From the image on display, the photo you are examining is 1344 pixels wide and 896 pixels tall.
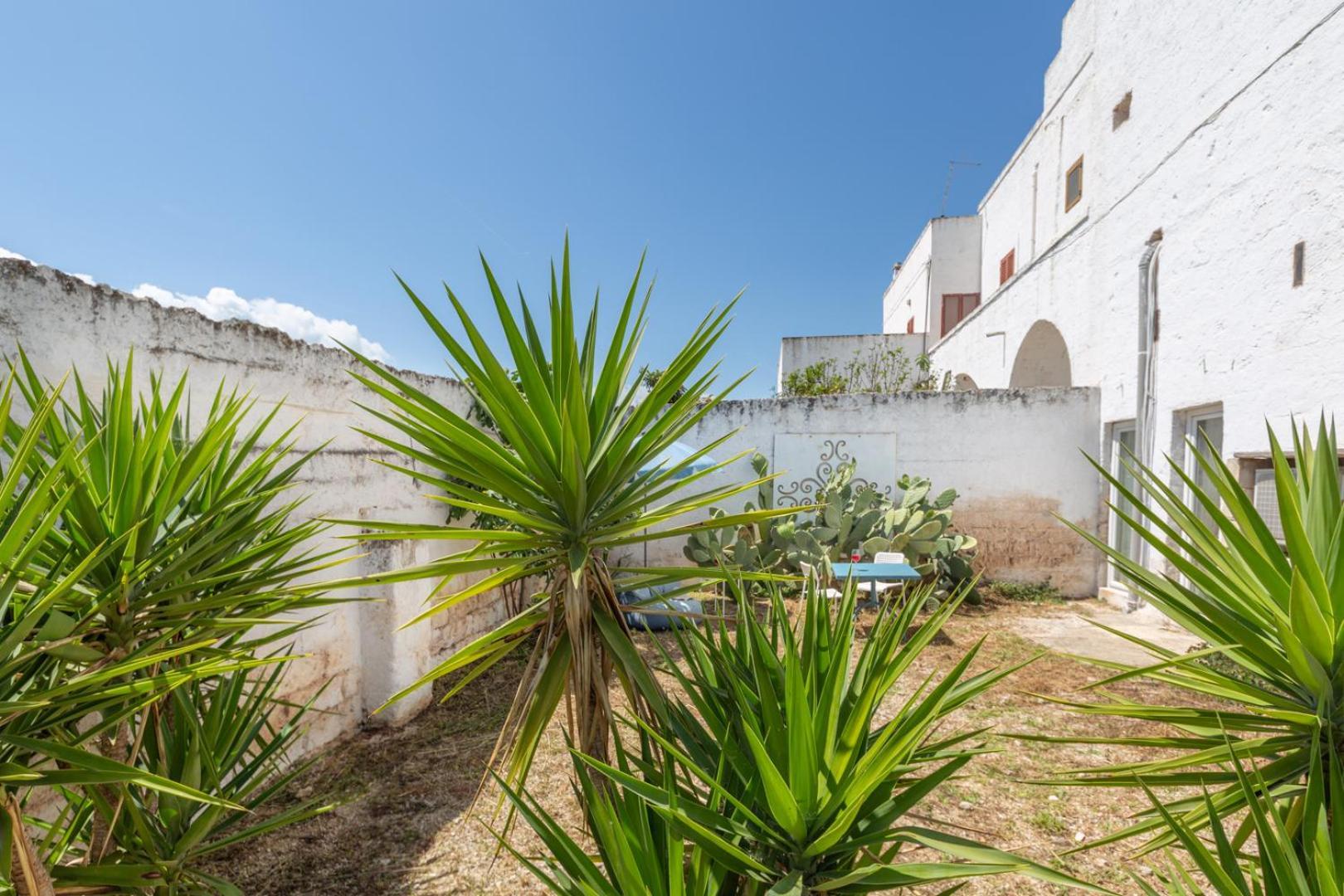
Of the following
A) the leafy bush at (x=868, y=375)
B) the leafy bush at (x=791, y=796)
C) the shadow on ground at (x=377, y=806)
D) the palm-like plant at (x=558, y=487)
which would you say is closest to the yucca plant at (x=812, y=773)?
the leafy bush at (x=791, y=796)

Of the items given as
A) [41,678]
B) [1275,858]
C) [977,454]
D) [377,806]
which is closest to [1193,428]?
[977,454]

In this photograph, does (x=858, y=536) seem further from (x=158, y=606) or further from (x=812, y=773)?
(x=158, y=606)

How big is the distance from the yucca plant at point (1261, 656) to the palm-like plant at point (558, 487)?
93cm

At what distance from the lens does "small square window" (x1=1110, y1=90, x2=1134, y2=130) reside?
6.31 metres

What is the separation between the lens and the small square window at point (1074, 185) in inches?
310

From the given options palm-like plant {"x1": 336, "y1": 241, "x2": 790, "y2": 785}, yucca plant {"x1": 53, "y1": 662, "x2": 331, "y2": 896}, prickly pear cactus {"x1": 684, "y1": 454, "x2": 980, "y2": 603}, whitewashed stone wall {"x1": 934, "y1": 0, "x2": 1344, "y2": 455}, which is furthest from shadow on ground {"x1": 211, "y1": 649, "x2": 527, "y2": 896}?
whitewashed stone wall {"x1": 934, "y1": 0, "x2": 1344, "y2": 455}

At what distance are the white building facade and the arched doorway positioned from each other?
0.14m

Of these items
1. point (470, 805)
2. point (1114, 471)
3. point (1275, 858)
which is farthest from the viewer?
point (1114, 471)

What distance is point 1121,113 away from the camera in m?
6.45

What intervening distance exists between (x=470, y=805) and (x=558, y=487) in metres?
1.43

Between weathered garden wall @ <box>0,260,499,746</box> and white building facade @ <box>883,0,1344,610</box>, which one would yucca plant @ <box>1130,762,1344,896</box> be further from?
weathered garden wall @ <box>0,260,499,746</box>

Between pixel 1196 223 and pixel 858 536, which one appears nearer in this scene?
pixel 1196 223

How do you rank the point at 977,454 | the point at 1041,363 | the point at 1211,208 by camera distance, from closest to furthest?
the point at 1211,208 → the point at 977,454 → the point at 1041,363

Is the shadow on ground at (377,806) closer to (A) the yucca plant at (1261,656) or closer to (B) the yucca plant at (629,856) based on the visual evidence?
(B) the yucca plant at (629,856)
